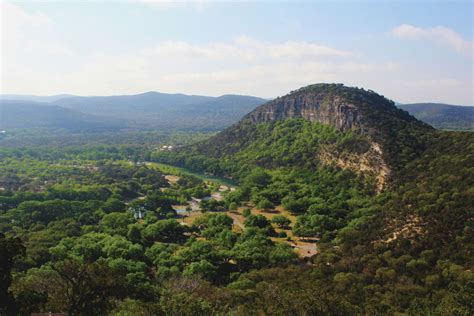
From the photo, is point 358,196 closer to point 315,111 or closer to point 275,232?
point 275,232

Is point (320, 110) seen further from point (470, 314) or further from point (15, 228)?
point (470, 314)

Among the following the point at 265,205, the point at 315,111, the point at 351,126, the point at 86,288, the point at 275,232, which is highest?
the point at 315,111

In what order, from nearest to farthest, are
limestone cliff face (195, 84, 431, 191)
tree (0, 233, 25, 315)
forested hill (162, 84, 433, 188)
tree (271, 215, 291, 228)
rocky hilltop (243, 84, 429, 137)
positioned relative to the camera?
tree (0, 233, 25, 315), tree (271, 215, 291, 228), limestone cliff face (195, 84, 431, 191), forested hill (162, 84, 433, 188), rocky hilltop (243, 84, 429, 137)

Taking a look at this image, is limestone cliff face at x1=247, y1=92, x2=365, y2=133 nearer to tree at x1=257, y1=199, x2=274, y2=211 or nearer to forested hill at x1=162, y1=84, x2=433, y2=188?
forested hill at x1=162, y1=84, x2=433, y2=188

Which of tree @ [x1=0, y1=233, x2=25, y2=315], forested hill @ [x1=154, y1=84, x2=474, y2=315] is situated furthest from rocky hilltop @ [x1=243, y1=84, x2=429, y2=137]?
tree @ [x1=0, y1=233, x2=25, y2=315]

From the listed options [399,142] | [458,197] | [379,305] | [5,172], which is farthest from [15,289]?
[5,172]

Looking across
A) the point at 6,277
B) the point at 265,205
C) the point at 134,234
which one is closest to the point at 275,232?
the point at 265,205

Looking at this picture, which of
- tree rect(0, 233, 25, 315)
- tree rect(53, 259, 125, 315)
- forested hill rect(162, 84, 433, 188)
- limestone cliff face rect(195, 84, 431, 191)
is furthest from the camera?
forested hill rect(162, 84, 433, 188)

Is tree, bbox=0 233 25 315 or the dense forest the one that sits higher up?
tree, bbox=0 233 25 315

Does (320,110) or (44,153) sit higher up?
(320,110)
